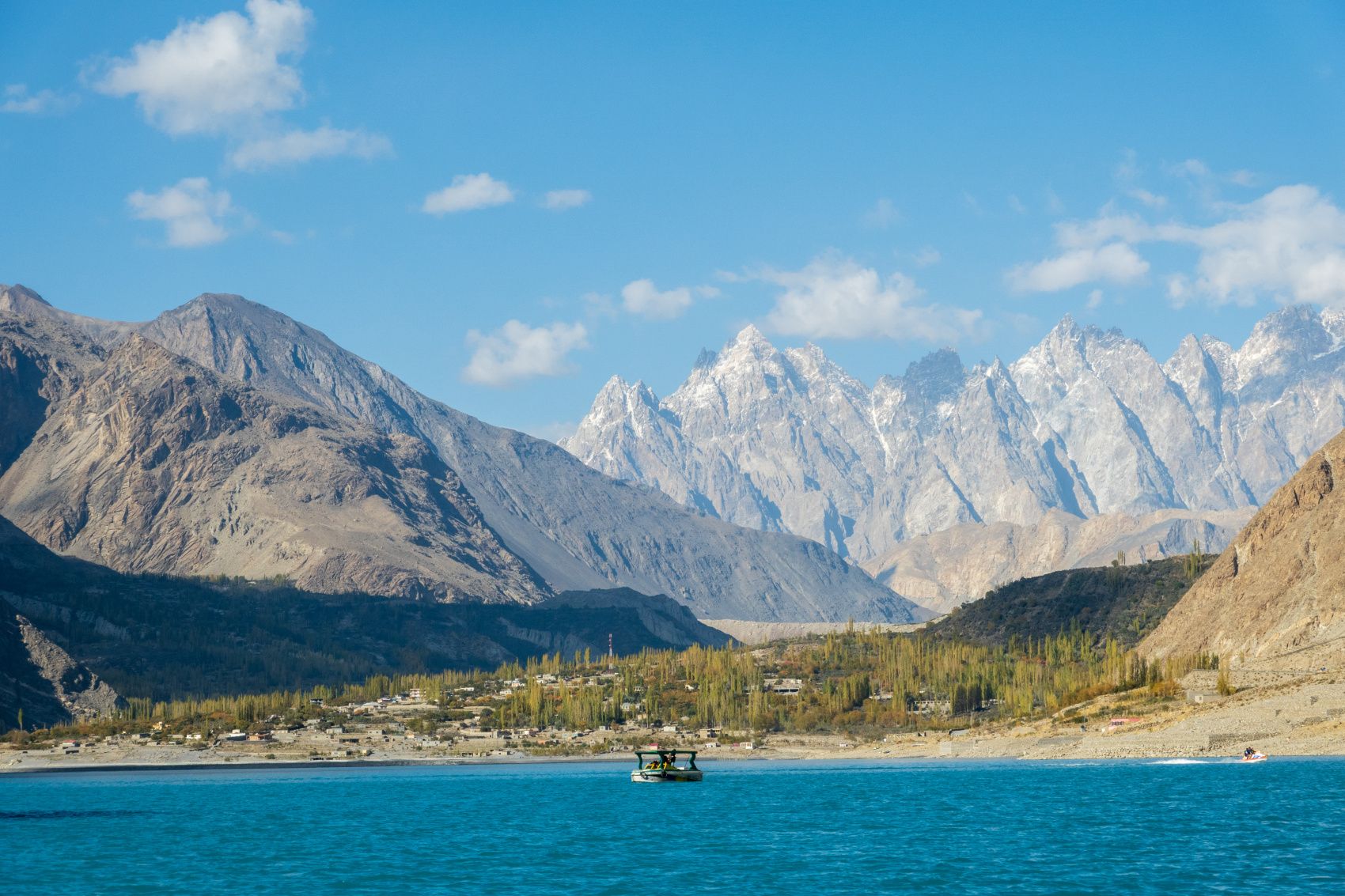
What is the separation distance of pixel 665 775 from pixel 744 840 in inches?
2665

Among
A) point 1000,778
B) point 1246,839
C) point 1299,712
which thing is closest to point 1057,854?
point 1246,839

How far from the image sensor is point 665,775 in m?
188

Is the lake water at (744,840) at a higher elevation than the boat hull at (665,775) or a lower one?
lower

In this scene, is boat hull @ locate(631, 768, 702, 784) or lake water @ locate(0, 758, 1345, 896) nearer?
lake water @ locate(0, 758, 1345, 896)

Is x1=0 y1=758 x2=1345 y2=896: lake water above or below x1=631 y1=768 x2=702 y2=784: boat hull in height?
below

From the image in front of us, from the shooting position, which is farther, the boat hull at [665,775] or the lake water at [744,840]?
the boat hull at [665,775]

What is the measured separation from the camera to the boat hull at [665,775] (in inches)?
7362

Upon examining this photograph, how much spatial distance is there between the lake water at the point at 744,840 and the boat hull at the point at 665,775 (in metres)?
4.54

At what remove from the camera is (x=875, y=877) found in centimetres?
9719

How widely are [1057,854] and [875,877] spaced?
14666 mm

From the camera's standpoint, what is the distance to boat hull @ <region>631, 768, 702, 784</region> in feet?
614

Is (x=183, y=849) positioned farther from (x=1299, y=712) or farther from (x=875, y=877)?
(x=1299, y=712)

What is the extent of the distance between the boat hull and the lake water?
4.54m

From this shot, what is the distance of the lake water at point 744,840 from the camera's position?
9631 centimetres
